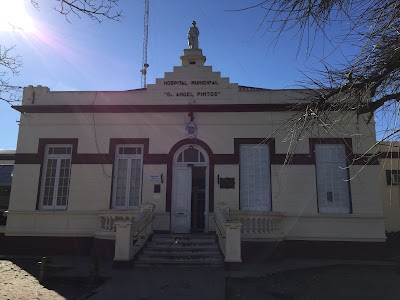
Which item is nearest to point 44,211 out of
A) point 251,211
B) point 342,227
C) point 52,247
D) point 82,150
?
point 52,247

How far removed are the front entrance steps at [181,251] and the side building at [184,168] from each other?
0.90 metres

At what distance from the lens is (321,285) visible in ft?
29.4

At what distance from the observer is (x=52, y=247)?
14023 mm

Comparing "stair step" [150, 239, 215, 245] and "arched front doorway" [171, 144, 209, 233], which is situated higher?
"arched front doorway" [171, 144, 209, 233]

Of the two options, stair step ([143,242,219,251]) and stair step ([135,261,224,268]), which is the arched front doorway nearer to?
stair step ([143,242,219,251])

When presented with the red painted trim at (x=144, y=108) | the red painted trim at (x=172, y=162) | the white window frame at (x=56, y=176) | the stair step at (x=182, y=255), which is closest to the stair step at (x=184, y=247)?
the stair step at (x=182, y=255)

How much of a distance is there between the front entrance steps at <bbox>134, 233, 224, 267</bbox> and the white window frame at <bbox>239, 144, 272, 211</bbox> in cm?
212

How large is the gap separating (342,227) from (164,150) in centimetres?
717

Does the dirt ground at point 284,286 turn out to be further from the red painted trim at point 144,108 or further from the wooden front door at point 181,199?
the red painted trim at point 144,108

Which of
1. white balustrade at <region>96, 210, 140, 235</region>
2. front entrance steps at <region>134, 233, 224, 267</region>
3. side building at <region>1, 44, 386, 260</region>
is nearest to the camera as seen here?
front entrance steps at <region>134, 233, 224, 267</region>

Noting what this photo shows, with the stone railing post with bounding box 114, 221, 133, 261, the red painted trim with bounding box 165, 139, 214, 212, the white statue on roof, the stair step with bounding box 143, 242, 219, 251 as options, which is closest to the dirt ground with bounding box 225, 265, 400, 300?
the stair step with bounding box 143, 242, 219, 251

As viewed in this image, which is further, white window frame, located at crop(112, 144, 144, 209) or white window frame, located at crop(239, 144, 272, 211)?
white window frame, located at crop(112, 144, 144, 209)

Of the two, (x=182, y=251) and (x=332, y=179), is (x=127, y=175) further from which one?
(x=332, y=179)

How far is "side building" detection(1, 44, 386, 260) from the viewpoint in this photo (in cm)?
1380
